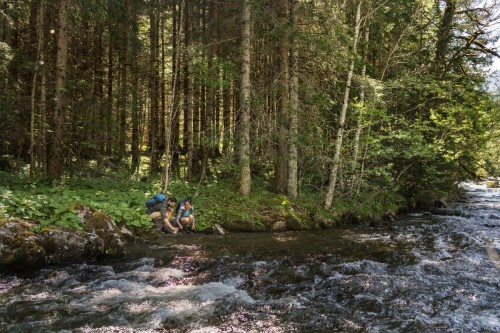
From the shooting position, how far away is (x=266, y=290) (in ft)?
22.9

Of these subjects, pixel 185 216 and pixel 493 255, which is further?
pixel 185 216

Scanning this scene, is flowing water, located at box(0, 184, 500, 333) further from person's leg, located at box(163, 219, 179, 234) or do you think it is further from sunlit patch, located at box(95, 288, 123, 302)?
person's leg, located at box(163, 219, 179, 234)

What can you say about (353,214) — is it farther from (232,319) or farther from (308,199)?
(232,319)

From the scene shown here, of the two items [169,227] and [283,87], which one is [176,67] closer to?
[283,87]

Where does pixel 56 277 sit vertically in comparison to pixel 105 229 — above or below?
below

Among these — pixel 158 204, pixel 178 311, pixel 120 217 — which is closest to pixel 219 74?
pixel 158 204

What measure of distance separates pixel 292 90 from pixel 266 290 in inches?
409

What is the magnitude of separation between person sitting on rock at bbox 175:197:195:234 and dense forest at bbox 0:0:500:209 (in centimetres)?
277

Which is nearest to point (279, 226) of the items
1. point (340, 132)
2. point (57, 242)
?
point (340, 132)

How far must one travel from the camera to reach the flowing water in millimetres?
5387

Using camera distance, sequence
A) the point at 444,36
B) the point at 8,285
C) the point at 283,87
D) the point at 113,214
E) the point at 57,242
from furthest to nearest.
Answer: the point at 444,36
the point at 283,87
the point at 113,214
the point at 57,242
the point at 8,285

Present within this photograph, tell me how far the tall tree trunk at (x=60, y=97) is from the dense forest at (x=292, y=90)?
0.04m

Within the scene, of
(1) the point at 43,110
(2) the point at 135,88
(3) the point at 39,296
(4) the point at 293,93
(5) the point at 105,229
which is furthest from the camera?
(2) the point at 135,88

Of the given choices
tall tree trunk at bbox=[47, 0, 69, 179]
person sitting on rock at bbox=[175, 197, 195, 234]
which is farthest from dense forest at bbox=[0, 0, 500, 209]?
person sitting on rock at bbox=[175, 197, 195, 234]
